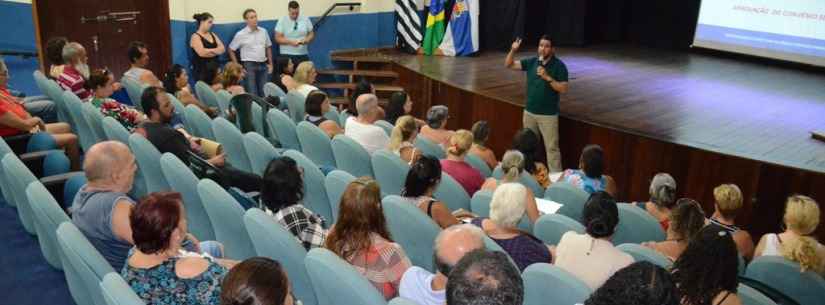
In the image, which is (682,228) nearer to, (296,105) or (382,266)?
(382,266)

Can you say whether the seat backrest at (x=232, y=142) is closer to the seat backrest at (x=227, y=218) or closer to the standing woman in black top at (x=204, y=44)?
the seat backrest at (x=227, y=218)

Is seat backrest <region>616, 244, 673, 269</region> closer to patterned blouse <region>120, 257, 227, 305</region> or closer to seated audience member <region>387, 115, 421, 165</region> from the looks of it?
patterned blouse <region>120, 257, 227, 305</region>

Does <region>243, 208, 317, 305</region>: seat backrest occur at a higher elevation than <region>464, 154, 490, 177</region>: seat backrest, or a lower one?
higher

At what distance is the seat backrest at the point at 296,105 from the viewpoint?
596cm

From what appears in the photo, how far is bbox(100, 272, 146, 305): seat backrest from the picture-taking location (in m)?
1.91

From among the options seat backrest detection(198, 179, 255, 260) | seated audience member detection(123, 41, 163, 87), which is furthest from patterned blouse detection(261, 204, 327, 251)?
→ seated audience member detection(123, 41, 163, 87)

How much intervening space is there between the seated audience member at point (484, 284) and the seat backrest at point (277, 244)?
0.95m

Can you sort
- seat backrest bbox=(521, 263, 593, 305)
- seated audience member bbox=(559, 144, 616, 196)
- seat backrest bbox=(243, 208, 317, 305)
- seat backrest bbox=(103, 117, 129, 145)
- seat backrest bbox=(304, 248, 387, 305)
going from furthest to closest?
seated audience member bbox=(559, 144, 616, 196)
seat backrest bbox=(103, 117, 129, 145)
seat backrest bbox=(243, 208, 317, 305)
seat backrest bbox=(521, 263, 593, 305)
seat backrest bbox=(304, 248, 387, 305)

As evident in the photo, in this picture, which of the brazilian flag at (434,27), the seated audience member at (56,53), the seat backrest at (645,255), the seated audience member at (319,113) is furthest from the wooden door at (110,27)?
the seat backrest at (645,255)

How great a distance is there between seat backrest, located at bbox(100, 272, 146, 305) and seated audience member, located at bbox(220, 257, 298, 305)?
25cm

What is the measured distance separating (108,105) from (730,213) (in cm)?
394

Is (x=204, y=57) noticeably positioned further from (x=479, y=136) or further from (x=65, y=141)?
(x=479, y=136)

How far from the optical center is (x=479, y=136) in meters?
4.98

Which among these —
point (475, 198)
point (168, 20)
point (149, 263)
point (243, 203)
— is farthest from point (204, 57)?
point (149, 263)
